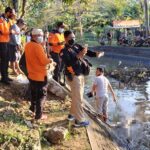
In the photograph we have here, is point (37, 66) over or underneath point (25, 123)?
over

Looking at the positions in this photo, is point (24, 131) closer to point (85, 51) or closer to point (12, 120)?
point (12, 120)

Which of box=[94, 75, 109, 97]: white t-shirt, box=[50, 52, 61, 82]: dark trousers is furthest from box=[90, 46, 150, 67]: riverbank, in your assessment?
box=[94, 75, 109, 97]: white t-shirt

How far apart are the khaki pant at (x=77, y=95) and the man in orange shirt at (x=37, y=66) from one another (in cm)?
52

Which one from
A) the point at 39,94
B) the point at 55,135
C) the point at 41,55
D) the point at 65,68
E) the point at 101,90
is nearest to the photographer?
the point at 55,135

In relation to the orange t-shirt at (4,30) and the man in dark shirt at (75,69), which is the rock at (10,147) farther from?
the orange t-shirt at (4,30)

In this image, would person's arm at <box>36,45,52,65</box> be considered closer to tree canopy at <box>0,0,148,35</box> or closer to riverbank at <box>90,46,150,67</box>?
riverbank at <box>90,46,150,67</box>

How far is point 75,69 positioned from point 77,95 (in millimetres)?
480

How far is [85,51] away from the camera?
7559 millimetres

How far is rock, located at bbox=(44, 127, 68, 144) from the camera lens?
6922mm

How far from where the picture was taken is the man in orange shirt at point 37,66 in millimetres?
7355

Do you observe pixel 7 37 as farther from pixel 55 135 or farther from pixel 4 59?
pixel 55 135

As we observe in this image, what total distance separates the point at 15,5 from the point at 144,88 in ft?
25.3

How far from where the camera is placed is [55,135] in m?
6.92

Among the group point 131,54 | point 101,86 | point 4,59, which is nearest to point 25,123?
point 4,59
